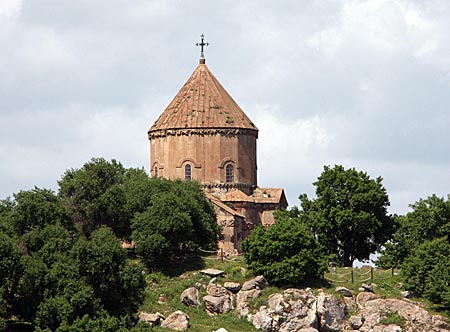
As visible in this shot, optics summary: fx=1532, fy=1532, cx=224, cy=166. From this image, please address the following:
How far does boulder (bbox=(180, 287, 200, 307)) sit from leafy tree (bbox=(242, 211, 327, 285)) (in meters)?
4.22

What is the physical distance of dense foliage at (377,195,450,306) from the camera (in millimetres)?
85750

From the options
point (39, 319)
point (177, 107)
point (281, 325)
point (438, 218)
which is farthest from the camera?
point (177, 107)

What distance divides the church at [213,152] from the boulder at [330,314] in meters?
20.0

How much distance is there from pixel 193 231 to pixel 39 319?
1829 cm

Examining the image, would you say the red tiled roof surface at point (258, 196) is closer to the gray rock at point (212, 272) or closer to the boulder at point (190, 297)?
the gray rock at point (212, 272)

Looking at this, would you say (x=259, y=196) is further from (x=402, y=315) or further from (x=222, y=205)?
(x=402, y=315)

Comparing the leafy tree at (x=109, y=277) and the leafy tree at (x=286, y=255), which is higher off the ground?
the leafy tree at (x=286, y=255)

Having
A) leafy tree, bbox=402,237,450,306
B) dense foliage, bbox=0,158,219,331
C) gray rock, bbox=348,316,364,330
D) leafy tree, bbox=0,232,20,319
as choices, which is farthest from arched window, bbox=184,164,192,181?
leafy tree, bbox=0,232,20,319

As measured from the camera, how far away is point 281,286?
86.4 metres

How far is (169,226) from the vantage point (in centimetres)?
8844

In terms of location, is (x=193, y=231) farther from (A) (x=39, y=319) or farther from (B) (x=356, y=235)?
(A) (x=39, y=319)

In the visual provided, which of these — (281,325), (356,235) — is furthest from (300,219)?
(281,325)

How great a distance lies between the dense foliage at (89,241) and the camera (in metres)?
76.6

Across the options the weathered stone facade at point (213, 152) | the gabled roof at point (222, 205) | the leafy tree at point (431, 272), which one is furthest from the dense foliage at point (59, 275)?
the weathered stone facade at point (213, 152)
